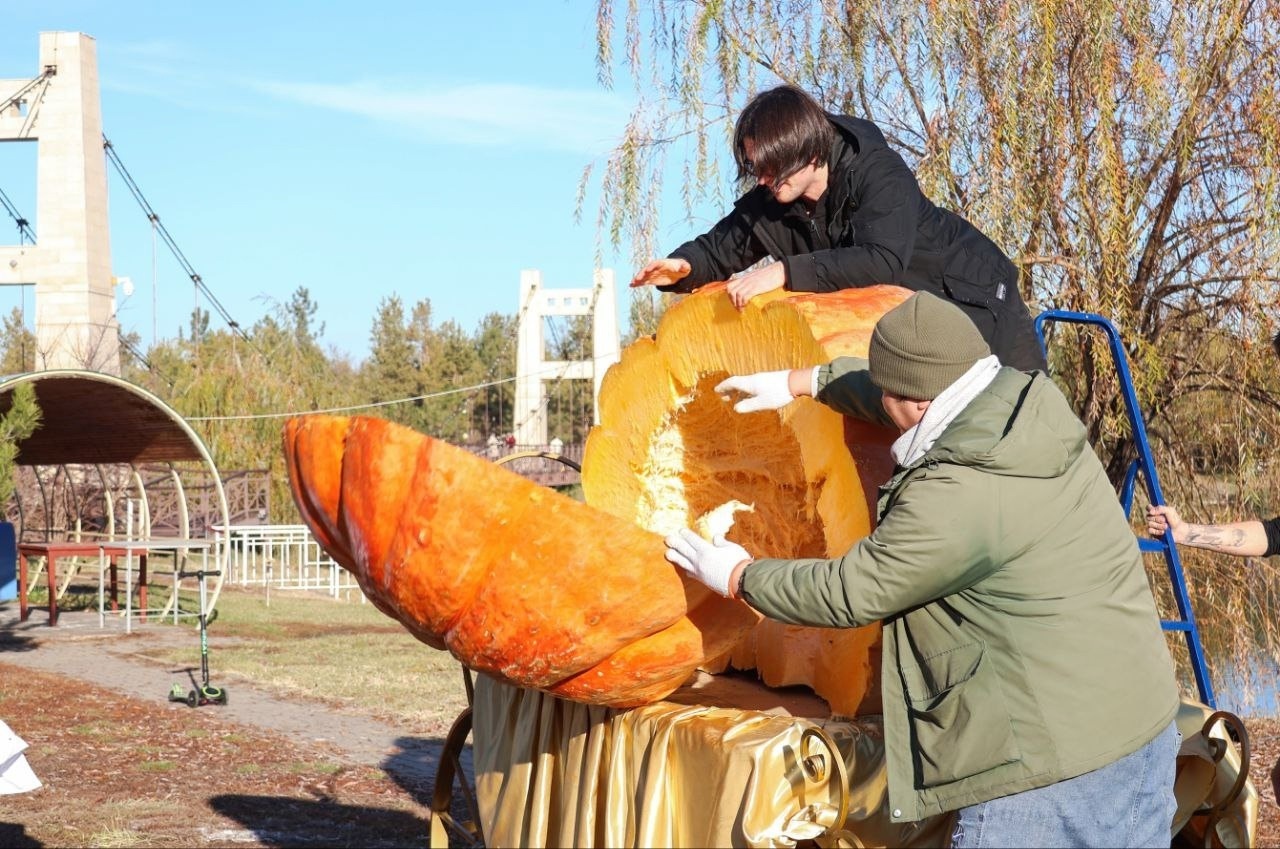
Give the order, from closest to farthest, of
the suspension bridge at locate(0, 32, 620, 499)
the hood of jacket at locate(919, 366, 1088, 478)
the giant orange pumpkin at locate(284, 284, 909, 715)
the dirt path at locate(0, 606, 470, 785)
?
the hood of jacket at locate(919, 366, 1088, 478)
the giant orange pumpkin at locate(284, 284, 909, 715)
the dirt path at locate(0, 606, 470, 785)
the suspension bridge at locate(0, 32, 620, 499)

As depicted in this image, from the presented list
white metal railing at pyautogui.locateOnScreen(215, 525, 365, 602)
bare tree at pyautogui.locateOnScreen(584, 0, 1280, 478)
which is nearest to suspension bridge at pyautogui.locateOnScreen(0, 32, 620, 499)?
white metal railing at pyautogui.locateOnScreen(215, 525, 365, 602)

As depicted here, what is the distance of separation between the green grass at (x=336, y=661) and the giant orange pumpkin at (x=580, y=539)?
5.36m

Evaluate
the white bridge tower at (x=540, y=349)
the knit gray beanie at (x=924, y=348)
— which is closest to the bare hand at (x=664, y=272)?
the knit gray beanie at (x=924, y=348)

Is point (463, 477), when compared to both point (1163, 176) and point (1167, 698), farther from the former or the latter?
point (1163, 176)

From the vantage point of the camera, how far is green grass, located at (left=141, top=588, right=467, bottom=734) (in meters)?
9.12

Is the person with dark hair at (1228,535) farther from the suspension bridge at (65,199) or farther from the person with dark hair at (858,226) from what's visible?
the suspension bridge at (65,199)

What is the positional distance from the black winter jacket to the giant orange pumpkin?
86mm

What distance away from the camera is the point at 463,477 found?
9.33 ft

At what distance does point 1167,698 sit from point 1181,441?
215 inches

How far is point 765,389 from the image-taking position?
3.10 meters

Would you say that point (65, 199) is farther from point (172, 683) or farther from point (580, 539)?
point (580, 539)

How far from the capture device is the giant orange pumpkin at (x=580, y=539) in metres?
2.85

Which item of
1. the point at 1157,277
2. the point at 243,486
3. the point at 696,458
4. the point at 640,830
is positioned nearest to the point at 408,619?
the point at 640,830

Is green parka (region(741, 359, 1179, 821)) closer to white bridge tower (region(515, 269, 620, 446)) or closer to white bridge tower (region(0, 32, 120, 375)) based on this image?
white bridge tower (region(0, 32, 120, 375))
